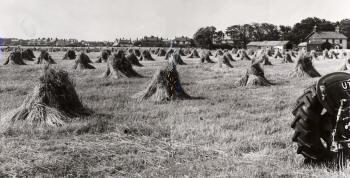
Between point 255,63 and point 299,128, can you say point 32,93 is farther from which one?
point 255,63

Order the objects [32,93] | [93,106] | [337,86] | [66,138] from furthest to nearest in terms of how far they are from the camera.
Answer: [93,106] → [32,93] → [66,138] → [337,86]

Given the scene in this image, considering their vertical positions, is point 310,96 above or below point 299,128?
above

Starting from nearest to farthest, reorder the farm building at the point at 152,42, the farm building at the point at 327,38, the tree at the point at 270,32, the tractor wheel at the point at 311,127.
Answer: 1. the tractor wheel at the point at 311,127
2. the farm building at the point at 152,42
3. the farm building at the point at 327,38
4. the tree at the point at 270,32

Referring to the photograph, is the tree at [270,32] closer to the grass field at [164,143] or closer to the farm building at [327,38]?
the farm building at [327,38]

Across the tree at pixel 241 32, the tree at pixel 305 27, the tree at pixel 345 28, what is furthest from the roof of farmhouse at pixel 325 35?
the tree at pixel 241 32

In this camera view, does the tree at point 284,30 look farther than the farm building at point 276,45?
Yes

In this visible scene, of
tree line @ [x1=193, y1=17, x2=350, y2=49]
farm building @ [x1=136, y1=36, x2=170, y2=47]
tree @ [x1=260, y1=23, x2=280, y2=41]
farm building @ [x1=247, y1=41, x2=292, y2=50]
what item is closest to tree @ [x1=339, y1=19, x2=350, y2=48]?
tree line @ [x1=193, y1=17, x2=350, y2=49]

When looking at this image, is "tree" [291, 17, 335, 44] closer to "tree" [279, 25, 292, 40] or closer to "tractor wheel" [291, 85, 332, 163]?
"tree" [279, 25, 292, 40]


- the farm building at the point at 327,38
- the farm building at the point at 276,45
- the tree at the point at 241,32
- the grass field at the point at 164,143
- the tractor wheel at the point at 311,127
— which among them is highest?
the tree at the point at 241,32

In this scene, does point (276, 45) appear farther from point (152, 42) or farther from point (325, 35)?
point (152, 42)

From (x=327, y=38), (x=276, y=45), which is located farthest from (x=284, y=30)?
(x=276, y=45)

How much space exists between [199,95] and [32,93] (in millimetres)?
5637

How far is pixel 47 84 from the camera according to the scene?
991cm

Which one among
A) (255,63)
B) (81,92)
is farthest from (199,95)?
(255,63)
